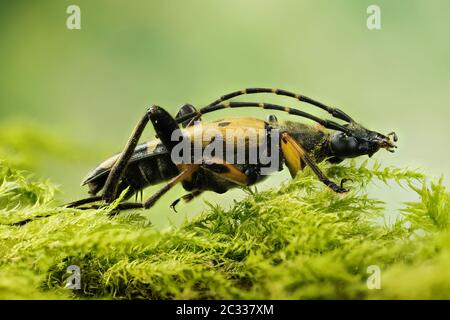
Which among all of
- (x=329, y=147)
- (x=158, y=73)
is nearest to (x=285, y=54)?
(x=158, y=73)

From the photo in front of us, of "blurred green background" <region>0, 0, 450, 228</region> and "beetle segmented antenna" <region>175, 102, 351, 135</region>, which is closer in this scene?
"beetle segmented antenna" <region>175, 102, 351, 135</region>

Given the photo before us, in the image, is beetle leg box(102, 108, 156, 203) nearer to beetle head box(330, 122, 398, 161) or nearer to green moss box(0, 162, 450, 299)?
green moss box(0, 162, 450, 299)

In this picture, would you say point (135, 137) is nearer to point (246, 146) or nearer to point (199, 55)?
point (246, 146)

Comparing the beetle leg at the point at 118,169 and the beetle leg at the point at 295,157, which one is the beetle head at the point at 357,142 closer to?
the beetle leg at the point at 295,157

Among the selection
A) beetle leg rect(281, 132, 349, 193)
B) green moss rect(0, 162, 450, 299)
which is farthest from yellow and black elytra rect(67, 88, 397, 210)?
green moss rect(0, 162, 450, 299)

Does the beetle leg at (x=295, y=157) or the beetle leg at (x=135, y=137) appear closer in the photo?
the beetle leg at (x=295, y=157)

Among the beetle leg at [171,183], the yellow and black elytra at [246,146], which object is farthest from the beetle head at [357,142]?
the beetle leg at [171,183]
